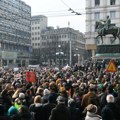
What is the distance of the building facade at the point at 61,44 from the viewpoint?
12750cm

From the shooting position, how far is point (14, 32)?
119438mm

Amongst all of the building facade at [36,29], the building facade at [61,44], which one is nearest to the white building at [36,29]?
the building facade at [36,29]

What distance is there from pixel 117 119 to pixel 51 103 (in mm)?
1732

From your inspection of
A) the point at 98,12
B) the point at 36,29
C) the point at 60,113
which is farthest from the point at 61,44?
the point at 60,113

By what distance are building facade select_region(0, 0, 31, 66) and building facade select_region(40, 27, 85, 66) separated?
7306mm

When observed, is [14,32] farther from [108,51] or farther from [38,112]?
[38,112]

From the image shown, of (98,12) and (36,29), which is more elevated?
(36,29)

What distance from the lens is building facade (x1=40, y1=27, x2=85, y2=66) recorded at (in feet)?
418

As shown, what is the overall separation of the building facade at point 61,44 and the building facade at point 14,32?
7.31 meters

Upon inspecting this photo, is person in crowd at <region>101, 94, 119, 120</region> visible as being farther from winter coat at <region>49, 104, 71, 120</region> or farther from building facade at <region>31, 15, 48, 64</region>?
building facade at <region>31, 15, 48, 64</region>

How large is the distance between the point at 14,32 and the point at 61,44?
21.1m

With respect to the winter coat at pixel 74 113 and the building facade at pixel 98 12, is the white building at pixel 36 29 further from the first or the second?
the winter coat at pixel 74 113

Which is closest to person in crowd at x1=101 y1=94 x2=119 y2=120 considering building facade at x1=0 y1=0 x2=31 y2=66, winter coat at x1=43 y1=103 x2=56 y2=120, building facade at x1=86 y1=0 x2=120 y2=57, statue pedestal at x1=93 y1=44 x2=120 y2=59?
winter coat at x1=43 y1=103 x2=56 y2=120

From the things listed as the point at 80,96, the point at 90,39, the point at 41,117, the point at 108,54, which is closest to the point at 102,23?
the point at 108,54
